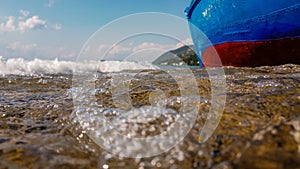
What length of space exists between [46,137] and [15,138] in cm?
27

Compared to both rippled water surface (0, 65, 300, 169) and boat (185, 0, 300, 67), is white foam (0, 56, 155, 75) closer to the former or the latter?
boat (185, 0, 300, 67)

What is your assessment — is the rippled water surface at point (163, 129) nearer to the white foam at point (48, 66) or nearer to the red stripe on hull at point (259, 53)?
the red stripe on hull at point (259, 53)

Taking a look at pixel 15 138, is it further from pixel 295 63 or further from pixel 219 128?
pixel 295 63

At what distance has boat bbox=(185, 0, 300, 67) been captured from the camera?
5789 mm

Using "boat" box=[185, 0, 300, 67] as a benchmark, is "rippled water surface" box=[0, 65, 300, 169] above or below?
below

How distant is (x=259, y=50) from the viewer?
6707 mm

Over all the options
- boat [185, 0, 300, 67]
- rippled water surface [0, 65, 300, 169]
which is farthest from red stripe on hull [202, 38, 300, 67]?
rippled water surface [0, 65, 300, 169]

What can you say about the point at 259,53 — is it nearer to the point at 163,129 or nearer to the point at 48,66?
the point at 163,129

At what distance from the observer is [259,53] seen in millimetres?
6785

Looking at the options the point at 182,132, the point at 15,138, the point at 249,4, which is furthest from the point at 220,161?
the point at 249,4

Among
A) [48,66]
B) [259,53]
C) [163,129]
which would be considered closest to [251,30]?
[259,53]

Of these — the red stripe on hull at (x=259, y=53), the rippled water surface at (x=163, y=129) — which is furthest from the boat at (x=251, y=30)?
the rippled water surface at (x=163, y=129)

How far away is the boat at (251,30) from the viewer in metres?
Result: 5.79

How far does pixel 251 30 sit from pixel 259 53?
2.58ft
